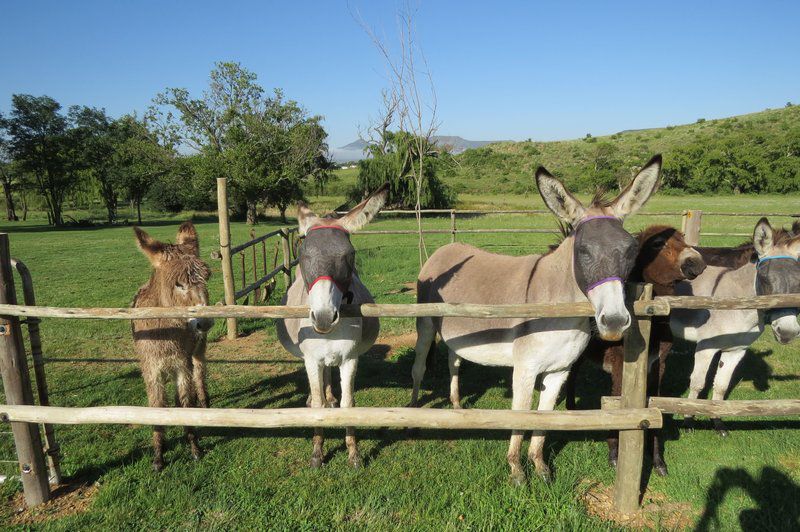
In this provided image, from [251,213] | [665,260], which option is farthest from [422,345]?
[251,213]

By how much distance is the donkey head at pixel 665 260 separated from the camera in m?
3.92

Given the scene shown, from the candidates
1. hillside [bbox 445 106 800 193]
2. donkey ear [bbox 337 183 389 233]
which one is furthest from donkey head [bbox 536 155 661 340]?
hillside [bbox 445 106 800 193]

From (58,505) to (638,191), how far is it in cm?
510

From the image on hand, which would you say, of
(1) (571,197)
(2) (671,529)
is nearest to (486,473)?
(2) (671,529)

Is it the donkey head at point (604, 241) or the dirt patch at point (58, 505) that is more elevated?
the donkey head at point (604, 241)

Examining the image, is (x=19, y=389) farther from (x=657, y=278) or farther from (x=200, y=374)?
(x=657, y=278)

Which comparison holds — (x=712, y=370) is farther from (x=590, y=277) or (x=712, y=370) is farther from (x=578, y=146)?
(x=578, y=146)

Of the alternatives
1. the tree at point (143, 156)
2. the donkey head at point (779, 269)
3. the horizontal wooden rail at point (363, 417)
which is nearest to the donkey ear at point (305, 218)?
the horizontal wooden rail at point (363, 417)

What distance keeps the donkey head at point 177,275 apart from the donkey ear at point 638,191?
3.45 m

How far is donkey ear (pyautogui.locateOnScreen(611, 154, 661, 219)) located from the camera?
9.71ft

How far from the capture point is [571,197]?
10.2 feet

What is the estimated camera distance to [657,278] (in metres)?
4.04

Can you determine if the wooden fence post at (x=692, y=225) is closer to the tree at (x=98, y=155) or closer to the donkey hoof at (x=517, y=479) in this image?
the donkey hoof at (x=517, y=479)

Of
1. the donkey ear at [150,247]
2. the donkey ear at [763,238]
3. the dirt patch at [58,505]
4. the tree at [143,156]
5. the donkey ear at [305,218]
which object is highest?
the tree at [143,156]
